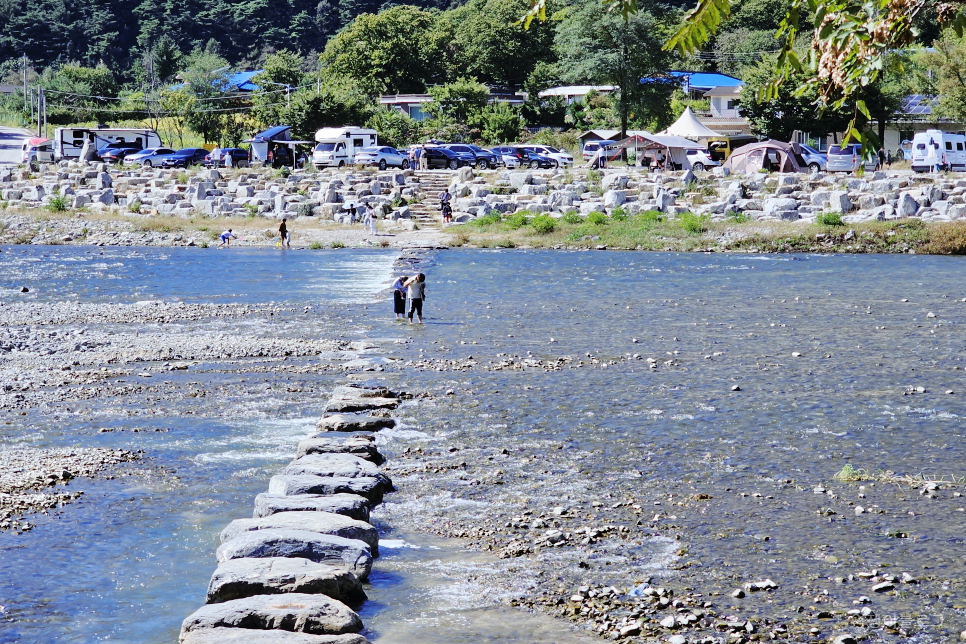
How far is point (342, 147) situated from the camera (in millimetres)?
76250

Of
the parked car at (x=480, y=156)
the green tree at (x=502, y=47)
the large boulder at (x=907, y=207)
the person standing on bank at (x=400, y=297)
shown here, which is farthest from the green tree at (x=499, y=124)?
the person standing on bank at (x=400, y=297)

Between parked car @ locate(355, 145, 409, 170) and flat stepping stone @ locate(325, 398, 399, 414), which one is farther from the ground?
parked car @ locate(355, 145, 409, 170)

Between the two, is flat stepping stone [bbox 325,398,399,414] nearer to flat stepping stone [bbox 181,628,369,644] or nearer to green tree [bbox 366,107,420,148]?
flat stepping stone [bbox 181,628,369,644]

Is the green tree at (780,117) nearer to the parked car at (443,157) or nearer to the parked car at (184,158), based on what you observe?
the parked car at (443,157)

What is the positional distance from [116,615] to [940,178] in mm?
56634

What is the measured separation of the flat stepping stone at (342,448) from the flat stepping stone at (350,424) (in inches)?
45.4

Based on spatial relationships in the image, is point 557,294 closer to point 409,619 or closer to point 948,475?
point 948,475

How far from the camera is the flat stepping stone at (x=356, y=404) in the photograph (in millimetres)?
16672

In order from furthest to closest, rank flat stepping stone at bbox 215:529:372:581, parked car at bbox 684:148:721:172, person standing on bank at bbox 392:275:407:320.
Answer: parked car at bbox 684:148:721:172 < person standing on bank at bbox 392:275:407:320 < flat stepping stone at bbox 215:529:372:581

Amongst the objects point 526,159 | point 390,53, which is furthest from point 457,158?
point 390,53

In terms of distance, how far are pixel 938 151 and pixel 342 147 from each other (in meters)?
39.3

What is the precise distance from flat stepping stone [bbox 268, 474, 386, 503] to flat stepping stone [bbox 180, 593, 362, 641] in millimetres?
3232

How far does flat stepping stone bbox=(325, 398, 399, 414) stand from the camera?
1667 cm

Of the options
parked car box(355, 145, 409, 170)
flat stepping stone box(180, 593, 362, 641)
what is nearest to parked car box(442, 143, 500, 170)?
parked car box(355, 145, 409, 170)
